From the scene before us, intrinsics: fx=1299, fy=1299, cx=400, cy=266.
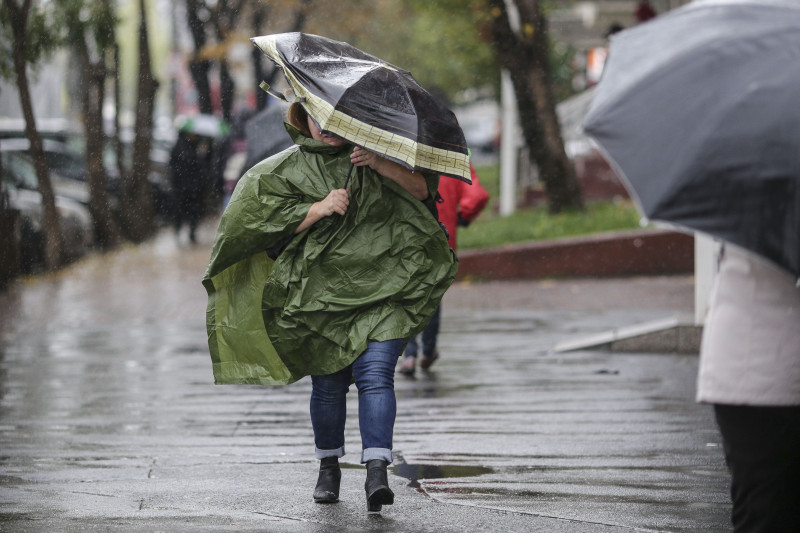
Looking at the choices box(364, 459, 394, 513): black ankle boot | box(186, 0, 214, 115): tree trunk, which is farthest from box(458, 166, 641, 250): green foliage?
box(186, 0, 214, 115): tree trunk

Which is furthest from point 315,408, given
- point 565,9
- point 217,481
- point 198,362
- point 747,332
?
point 565,9

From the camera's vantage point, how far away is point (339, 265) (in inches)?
194

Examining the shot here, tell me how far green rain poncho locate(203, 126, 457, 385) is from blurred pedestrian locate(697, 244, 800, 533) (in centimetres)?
178

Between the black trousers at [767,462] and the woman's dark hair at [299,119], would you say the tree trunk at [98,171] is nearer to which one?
the woman's dark hair at [299,119]

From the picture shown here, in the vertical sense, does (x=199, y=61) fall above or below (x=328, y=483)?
above

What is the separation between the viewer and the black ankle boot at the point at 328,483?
5.17 metres

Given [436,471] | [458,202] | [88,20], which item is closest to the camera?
[436,471]

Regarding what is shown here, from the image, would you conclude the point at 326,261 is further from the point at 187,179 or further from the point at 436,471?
the point at 187,179

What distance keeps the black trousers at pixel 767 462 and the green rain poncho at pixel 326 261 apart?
5.93 feet

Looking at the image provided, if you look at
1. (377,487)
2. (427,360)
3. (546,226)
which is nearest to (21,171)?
(546,226)

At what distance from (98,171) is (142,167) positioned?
6.81ft

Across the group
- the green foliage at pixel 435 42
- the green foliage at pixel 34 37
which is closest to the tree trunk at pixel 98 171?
the green foliage at pixel 34 37

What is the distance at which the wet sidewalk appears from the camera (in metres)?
5.04

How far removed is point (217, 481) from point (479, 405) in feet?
7.51
